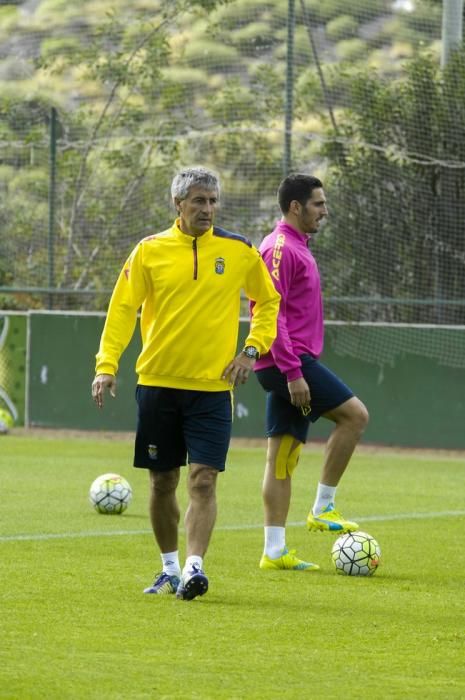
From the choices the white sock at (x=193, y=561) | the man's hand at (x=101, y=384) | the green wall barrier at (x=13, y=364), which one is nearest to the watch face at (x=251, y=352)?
the man's hand at (x=101, y=384)

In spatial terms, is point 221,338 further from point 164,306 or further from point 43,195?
point 43,195

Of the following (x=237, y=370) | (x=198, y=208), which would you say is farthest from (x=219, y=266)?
(x=237, y=370)

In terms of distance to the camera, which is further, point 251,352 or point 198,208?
point 251,352

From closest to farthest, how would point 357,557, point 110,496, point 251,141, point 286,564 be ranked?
point 357,557
point 286,564
point 110,496
point 251,141

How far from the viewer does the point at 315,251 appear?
23625mm

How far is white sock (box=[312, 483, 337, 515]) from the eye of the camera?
10.1m

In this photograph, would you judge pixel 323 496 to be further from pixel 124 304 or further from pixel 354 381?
pixel 354 381

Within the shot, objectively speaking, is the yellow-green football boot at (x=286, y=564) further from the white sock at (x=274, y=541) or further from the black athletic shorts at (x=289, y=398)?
the black athletic shorts at (x=289, y=398)

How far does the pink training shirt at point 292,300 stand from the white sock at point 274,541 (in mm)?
874

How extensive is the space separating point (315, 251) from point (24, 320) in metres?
A: 4.53

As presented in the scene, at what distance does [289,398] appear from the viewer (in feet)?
30.2

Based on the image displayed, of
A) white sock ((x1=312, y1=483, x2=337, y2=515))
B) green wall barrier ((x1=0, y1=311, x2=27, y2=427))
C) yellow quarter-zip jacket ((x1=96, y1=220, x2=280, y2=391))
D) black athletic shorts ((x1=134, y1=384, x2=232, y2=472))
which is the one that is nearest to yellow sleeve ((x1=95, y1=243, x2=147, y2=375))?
yellow quarter-zip jacket ((x1=96, y1=220, x2=280, y2=391))

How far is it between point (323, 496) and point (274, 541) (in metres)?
1.16

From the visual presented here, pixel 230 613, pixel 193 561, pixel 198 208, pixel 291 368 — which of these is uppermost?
pixel 198 208
